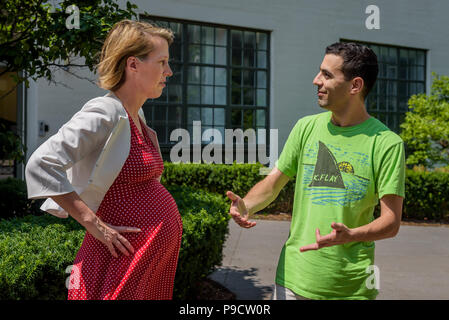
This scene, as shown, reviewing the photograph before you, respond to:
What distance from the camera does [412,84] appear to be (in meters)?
15.7

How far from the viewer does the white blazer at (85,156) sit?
70.5 inches

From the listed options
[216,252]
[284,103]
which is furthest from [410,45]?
[216,252]

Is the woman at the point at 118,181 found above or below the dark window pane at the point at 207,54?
below

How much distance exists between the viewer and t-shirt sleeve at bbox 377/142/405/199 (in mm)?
2045

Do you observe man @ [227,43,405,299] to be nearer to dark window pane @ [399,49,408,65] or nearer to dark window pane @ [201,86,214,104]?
dark window pane @ [201,86,214,104]

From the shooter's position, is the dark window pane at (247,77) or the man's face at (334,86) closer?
the man's face at (334,86)

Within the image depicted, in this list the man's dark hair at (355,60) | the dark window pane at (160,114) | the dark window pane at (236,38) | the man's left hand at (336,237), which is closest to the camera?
the man's left hand at (336,237)

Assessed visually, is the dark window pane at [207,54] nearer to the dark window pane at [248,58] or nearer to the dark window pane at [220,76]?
the dark window pane at [220,76]

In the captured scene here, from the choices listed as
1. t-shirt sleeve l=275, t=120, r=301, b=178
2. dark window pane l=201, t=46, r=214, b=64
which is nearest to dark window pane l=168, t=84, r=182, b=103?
dark window pane l=201, t=46, r=214, b=64

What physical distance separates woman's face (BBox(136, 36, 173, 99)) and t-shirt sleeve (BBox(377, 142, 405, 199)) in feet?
3.54

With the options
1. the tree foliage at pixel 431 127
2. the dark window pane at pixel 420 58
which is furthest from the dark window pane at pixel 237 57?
the dark window pane at pixel 420 58

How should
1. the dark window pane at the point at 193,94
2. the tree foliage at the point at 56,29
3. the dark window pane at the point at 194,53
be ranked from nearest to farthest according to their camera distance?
the tree foliage at the point at 56,29 < the dark window pane at the point at 194,53 < the dark window pane at the point at 193,94

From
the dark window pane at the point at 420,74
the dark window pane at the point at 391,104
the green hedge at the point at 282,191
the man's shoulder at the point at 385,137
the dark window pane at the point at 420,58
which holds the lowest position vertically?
the green hedge at the point at 282,191

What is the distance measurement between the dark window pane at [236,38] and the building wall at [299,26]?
1.27 ft
